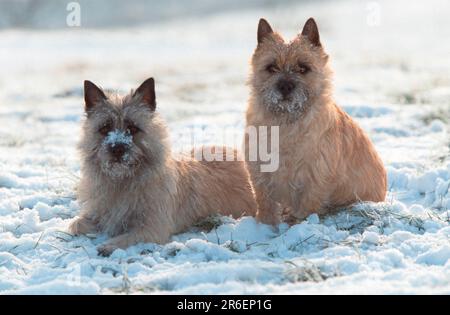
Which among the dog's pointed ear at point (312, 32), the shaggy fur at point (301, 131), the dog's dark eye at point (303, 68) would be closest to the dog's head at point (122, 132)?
the shaggy fur at point (301, 131)

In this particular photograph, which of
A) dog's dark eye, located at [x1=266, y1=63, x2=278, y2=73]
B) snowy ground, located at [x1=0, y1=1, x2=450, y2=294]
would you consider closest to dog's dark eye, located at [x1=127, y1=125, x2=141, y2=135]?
snowy ground, located at [x1=0, y1=1, x2=450, y2=294]

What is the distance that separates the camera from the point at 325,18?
86.2 ft

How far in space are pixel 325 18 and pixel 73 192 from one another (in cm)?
2119

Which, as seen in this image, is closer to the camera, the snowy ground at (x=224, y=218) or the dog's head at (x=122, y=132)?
the snowy ground at (x=224, y=218)

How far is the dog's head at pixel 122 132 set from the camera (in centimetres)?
517

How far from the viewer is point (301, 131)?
542 cm

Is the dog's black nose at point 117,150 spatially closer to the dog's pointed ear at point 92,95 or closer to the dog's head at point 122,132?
the dog's head at point 122,132

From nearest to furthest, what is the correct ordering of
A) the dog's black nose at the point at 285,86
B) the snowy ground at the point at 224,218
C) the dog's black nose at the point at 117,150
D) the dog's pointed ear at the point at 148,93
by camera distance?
the snowy ground at the point at 224,218
the dog's black nose at the point at 117,150
the dog's black nose at the point at 285,86
the dog's pointed ear at the point at 148,93

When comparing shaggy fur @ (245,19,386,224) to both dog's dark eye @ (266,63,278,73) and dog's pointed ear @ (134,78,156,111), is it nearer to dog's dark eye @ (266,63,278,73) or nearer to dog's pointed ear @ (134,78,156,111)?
dog's dark eye @ (266,63,278,73)

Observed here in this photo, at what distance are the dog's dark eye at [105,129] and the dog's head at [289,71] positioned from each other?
1.19m

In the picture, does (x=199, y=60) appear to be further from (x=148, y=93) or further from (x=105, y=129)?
(x=105, y=129)

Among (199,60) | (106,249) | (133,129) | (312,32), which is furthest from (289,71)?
(199,60)

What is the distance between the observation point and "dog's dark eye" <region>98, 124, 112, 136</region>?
528 centimetres

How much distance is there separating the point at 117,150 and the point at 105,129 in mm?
274
